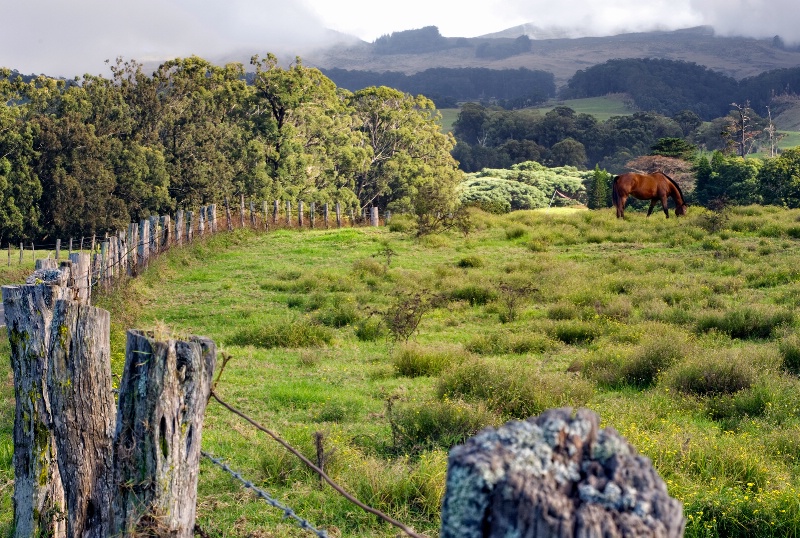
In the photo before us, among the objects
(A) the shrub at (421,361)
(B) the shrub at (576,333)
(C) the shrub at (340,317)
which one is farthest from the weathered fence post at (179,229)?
(A) the shrub at (421,361)

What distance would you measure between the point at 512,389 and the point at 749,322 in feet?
18.9

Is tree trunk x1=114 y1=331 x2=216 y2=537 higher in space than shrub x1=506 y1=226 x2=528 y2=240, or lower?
higher

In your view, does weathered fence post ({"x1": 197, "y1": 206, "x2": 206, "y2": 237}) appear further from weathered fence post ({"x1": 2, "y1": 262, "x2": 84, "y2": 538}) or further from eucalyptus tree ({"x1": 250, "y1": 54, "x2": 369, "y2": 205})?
weathered fence post ({"x1": 2, "y1": 262, "x2": 84, "y2": 538})

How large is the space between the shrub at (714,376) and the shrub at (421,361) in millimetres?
2962

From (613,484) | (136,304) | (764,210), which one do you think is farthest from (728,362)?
(764,210)

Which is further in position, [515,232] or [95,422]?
[515,232]

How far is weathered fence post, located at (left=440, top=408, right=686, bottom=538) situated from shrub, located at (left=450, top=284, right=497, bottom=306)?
566 inches

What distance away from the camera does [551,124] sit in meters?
126

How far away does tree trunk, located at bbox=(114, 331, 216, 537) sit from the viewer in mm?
3436

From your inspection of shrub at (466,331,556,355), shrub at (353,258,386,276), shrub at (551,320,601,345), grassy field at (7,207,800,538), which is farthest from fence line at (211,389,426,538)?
shrub at (353,258,386,276)

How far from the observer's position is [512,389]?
8570mm

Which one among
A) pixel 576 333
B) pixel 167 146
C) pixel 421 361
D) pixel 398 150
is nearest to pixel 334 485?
pixel 421 361

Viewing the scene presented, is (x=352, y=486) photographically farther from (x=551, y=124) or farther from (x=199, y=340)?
(x=551, y=124)

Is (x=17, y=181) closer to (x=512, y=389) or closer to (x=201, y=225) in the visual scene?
(x=201, y=225)
